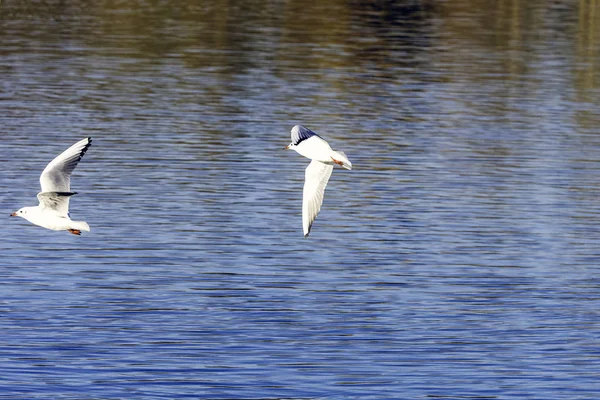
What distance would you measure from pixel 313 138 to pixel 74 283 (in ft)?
19.4

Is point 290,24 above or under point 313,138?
under

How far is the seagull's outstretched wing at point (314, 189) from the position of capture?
1964 centimetres

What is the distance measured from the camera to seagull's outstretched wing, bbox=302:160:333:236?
773 inches

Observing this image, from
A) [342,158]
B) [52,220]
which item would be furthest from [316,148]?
[52,220]

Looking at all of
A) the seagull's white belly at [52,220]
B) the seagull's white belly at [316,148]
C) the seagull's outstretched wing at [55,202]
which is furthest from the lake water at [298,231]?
the seagull's white belly at [316,148]

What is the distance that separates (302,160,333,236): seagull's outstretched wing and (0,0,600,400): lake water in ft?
6.53

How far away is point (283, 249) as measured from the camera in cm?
2538

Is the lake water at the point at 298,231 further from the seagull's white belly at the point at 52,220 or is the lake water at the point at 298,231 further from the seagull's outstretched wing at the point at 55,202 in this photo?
the seagull's outstretched wing at the point at 55,202

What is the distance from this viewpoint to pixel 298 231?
1054 inches

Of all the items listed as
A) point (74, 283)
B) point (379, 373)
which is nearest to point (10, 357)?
point (74, 283)

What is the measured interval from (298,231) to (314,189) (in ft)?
21.5

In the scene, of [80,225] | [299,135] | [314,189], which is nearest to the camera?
[80,225]

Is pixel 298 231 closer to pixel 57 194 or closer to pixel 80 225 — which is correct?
pixel 57 194

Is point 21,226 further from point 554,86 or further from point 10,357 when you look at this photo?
point 554,86
